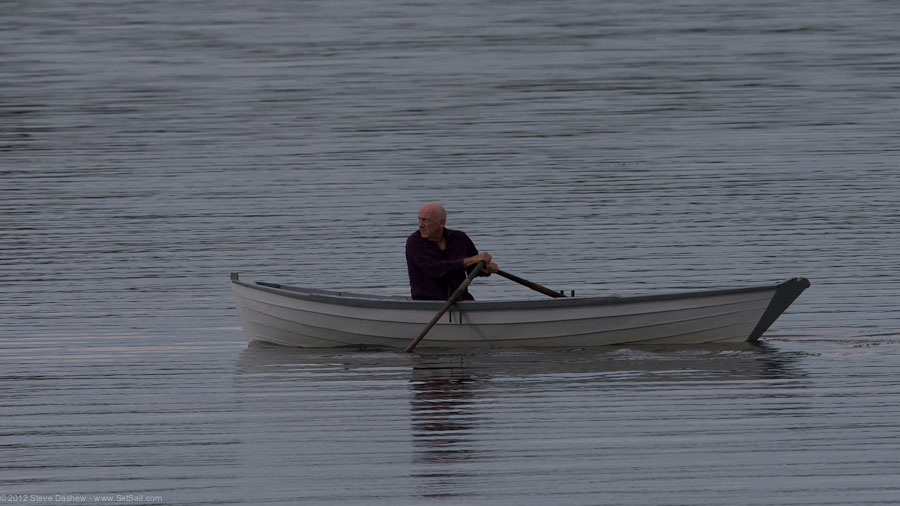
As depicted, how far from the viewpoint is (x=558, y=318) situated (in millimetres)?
14117

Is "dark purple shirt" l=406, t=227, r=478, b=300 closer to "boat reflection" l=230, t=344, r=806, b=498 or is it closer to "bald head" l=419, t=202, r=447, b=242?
"bald head" l=419, t=202, r=447, b=242

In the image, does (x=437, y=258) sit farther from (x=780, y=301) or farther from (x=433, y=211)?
(x=780, y=301)

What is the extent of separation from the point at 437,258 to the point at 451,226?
9.61m

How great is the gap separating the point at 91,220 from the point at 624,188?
8788 mm

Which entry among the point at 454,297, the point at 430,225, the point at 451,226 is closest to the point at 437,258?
the point at 430,225

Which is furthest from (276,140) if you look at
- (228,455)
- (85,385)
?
(228,455)

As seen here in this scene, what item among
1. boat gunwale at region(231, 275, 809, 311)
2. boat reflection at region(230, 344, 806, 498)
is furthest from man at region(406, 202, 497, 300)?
boat reflection at region(230, 344, 806, 498)

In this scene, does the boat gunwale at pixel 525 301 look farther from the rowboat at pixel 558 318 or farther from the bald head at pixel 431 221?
the bald head at pixel 431 221

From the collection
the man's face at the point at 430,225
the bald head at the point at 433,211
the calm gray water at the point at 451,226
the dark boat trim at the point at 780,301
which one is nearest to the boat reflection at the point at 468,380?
the calm gray water at the point at 451,226

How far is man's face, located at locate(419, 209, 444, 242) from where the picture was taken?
14420 mm

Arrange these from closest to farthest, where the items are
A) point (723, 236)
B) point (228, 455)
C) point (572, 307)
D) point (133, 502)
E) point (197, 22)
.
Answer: point (133, 502) → point (228, 455) → point (572, 307) → point (723, 236) → point (197, 22)

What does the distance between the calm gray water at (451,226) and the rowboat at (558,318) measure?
22 centimetres

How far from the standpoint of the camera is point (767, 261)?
20.6 m

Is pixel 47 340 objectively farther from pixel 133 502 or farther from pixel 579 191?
pixel 579 191
